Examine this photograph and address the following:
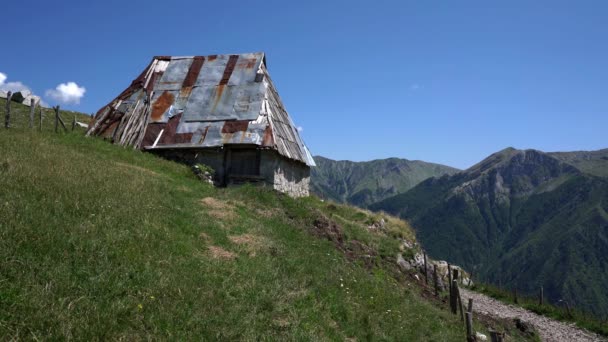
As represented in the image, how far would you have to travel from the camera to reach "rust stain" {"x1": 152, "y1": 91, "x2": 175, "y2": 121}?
1096 inches

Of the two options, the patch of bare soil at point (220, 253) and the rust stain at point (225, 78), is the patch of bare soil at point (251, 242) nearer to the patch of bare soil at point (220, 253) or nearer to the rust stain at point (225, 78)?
the patch of bare soil at point (220, 253)

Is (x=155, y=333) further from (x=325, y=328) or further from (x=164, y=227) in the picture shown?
(x=164, y=227)

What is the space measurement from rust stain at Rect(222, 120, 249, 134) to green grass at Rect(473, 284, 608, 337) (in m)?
18.7

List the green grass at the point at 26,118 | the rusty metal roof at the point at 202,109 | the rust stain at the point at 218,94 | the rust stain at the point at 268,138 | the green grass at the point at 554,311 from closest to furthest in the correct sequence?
1. the green grass at the point at 554,311
2. the rust stain at the point at 268,138
3. the rusty metal roof at the point at 202,109
4. the rust stain at the point at 218,94
5. the green grass at the point at 26,118

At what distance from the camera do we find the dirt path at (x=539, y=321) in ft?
68.3

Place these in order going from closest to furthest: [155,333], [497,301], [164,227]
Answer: [155,333], [164,227], [497,301]

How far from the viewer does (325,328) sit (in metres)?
9.10

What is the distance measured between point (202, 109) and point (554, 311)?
23.1 m

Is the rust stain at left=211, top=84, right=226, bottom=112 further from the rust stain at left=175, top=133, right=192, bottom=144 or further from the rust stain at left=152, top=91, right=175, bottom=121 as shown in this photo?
the rust stain at left=152, top=91, right=175, bottom=121

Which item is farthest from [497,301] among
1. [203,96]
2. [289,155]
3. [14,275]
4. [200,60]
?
[14,275]

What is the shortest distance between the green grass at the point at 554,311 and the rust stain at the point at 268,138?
1716cm

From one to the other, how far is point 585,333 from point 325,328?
18.9 metres

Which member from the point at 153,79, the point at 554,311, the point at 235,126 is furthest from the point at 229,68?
the point at 554,311

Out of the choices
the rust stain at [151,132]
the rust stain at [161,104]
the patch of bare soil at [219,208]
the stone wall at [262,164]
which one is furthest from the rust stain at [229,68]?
the patch of bare soil at [219,208]
